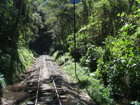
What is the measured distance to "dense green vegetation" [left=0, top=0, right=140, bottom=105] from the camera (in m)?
8.95

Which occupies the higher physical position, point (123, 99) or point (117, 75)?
point (117, 75)

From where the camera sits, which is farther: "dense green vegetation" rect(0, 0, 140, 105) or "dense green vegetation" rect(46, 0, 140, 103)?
"dense green vegetation" rect(0, 0, 140, 105)

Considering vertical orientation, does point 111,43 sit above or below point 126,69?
above

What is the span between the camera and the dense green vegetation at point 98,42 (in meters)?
8.95

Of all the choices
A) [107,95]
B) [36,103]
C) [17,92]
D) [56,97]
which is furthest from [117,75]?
[17,92]

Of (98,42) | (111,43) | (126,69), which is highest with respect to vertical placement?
(98,42)

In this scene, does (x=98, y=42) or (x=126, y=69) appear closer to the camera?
(x=126, y=69)

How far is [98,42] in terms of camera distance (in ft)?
62.2

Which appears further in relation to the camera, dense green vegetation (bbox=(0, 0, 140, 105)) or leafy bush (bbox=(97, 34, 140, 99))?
dense green vegetation (bbox=(0, 0, 140, 105))

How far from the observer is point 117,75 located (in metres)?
9.73

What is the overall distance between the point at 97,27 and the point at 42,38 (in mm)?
64753

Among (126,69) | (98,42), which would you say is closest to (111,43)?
(126,69)

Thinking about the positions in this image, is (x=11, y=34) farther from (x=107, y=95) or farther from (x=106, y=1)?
(x=107, y=95)

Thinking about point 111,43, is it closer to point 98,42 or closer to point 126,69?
point 126,69
